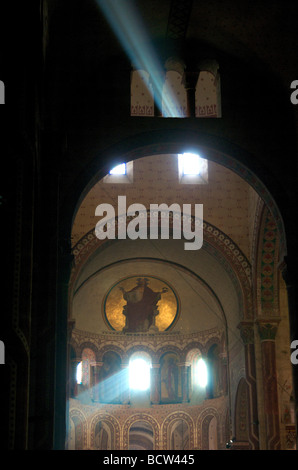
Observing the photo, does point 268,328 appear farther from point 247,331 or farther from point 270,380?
point 270,380

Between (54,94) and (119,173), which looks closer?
(54,94)

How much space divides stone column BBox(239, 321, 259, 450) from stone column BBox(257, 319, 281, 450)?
0.39 metres

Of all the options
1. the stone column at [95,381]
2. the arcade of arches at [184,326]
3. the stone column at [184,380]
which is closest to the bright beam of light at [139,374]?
the arcade of arches at [184,326]

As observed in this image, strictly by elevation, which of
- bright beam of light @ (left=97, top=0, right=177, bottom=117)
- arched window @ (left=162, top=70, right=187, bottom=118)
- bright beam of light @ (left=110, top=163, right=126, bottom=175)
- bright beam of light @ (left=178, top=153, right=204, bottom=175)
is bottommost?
bright beam of light @ (left=97, top=0, right=177, bottom=117)

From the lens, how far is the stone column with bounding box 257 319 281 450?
19.5 metres

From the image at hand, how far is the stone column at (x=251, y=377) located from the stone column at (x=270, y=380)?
0.39 meters

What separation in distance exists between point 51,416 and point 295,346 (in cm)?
474

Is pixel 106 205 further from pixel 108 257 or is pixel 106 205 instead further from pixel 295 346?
pixel 295 346

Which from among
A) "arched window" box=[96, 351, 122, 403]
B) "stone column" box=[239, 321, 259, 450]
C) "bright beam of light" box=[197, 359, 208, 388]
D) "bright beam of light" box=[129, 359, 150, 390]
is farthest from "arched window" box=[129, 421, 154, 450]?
"stone column" box=[239, 321, 259, 450]

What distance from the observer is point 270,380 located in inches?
788

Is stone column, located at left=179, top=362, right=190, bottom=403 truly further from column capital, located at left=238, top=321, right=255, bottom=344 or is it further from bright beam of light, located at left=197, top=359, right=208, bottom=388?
column capital, located at left=238, top=321, right=255, bottom=344

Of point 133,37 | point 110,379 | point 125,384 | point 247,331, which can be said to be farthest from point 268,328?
point 133,37
